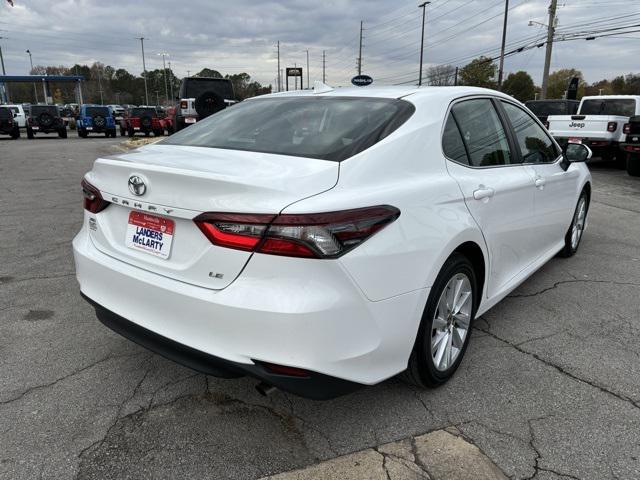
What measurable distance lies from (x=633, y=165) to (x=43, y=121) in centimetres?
2816

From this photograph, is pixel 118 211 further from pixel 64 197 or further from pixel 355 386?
pixel 64 197

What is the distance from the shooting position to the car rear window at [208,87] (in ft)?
66.7

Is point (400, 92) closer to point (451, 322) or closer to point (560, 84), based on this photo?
point (451, 322)

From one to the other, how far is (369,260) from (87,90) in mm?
114765

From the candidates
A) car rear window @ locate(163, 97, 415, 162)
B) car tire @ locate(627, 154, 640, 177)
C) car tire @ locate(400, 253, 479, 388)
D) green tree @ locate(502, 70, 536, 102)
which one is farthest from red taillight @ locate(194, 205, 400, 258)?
green tree @ locate(502, 70, 536, 102)

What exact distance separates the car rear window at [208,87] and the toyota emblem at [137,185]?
1899 cm

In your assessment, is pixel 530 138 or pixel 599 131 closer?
pixel 530 138

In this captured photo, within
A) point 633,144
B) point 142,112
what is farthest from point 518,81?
point 633,144

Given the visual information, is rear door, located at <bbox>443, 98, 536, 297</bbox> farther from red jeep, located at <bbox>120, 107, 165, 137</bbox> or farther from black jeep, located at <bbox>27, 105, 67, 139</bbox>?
black jeep, located at <bbox>27, 105, 67, 139</bbox>

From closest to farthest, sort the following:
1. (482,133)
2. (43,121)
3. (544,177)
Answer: (482,133) < (544,177) < (43,121)

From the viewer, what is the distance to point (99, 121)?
1141 inches

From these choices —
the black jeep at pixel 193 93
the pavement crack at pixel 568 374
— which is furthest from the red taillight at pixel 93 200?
the black jeep at pixel 193 93

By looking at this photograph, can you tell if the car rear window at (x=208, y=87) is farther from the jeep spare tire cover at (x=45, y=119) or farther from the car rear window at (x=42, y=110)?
the car rear window at (x=42, y=110)

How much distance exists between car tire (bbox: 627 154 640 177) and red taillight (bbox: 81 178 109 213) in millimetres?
13007
